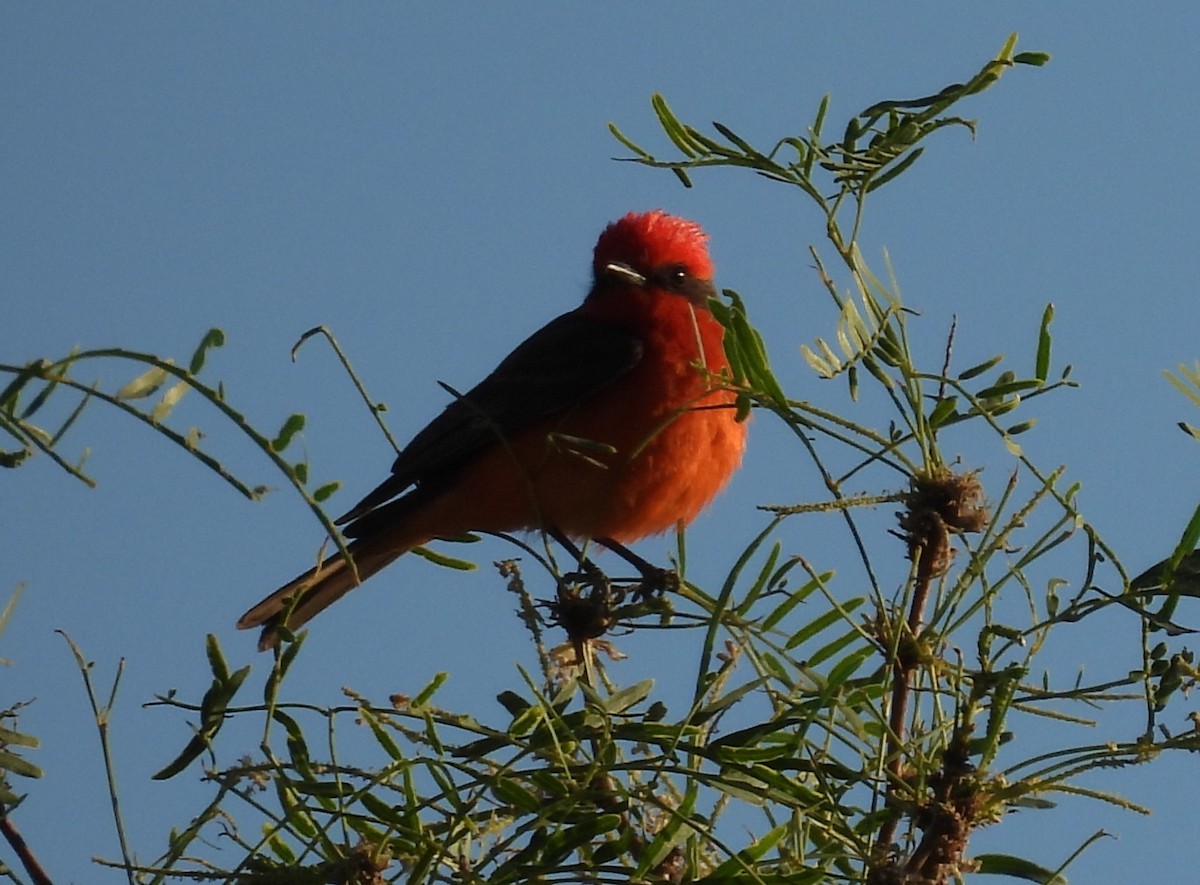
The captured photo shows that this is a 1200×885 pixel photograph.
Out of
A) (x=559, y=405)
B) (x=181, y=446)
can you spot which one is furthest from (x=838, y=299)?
(x=559, y=405)

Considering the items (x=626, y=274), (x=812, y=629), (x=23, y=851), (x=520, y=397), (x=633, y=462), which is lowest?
(x=23, y=851)

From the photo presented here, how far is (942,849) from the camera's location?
1.69 metres

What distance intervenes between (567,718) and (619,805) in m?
0.12

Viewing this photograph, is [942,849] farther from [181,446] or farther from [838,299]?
[181,446]

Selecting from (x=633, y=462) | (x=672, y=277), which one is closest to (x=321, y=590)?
(x=633, y=462)

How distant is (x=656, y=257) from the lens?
16.1 feet

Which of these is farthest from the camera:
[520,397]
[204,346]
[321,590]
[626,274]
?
[626,274]

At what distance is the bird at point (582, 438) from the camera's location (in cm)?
404

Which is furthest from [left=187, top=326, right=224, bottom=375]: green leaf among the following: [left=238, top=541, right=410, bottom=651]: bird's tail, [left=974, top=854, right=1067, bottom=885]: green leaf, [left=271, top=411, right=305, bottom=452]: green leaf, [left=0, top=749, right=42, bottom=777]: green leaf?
[left=238, top=541, right=410, bottom=651]: bird's tail

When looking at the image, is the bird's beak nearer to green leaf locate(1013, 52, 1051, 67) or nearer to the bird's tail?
the bird's tail

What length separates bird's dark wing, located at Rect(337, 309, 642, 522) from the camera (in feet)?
14.1

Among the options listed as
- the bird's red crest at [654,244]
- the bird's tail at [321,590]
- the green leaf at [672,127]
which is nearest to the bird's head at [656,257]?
the bird's red crest at [654,244]

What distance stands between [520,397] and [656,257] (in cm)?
78

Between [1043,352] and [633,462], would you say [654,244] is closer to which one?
[633,462]
